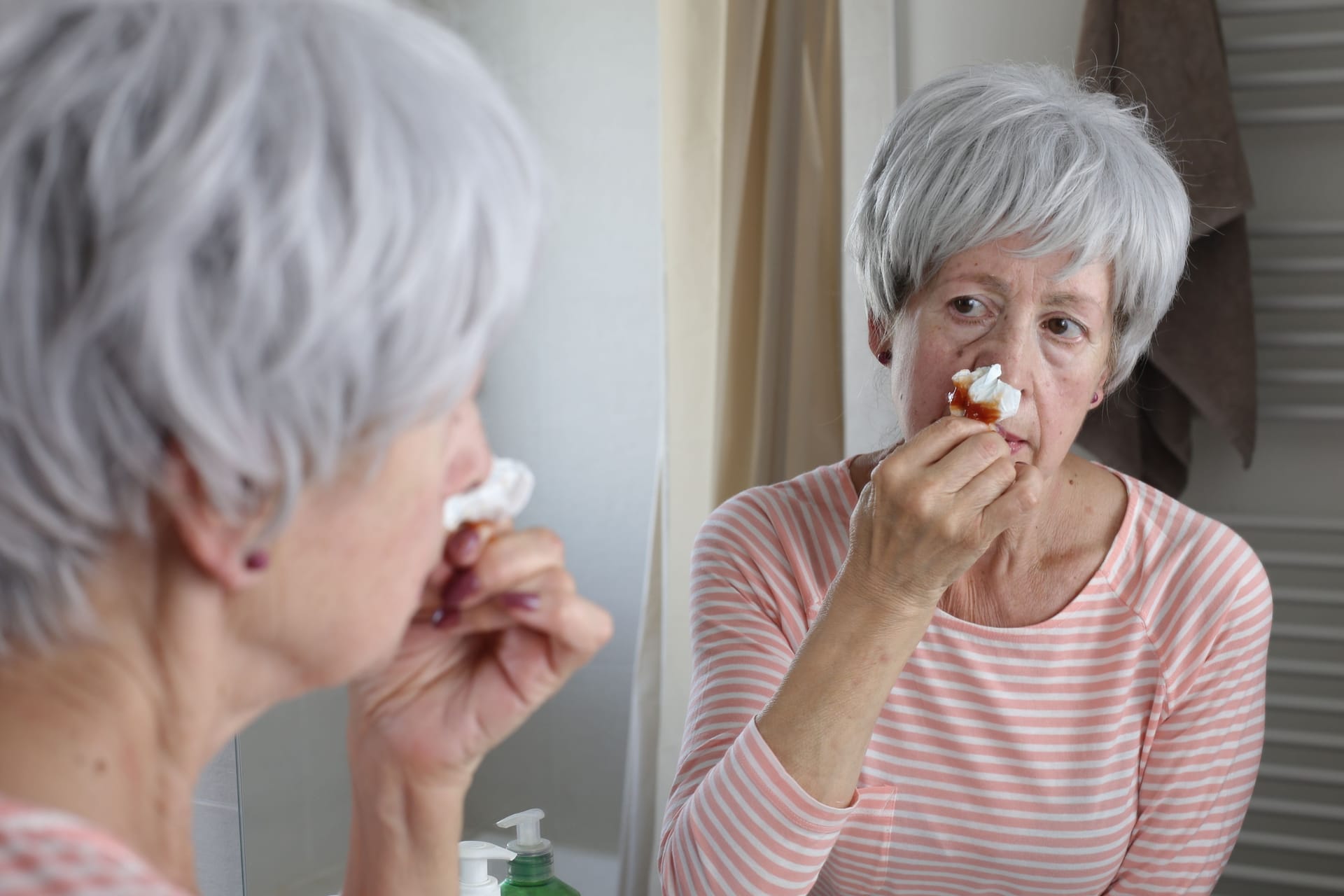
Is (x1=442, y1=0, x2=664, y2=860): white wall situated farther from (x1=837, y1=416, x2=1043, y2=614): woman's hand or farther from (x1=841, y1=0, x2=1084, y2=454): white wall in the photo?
(x1=837, y1=416, x2=1043, y2=614): woman's hand

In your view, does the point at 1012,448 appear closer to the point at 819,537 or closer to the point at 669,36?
the point at 819,537

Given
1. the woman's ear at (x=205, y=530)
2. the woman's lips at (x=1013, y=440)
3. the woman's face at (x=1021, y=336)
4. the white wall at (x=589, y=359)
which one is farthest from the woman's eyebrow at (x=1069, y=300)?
the white wall at (x=589, y=359)

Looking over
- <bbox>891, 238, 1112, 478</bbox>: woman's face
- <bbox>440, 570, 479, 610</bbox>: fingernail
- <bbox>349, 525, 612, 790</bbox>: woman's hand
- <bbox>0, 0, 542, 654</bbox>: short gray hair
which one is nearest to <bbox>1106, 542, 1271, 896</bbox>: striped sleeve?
<bbox>891, 238, 1112, 478</bbox>: woman's face

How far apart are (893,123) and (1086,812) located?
2.49 feet

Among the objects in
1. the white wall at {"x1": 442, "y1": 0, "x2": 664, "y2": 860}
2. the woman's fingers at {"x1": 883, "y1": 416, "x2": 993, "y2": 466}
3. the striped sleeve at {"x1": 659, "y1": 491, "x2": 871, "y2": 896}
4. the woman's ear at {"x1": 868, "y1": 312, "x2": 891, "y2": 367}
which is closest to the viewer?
the striped sleeve at {"x1": 659, "y1": 491, "x2": 871, "y2": 896}

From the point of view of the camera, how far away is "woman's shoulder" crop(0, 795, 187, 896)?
0.51 metres

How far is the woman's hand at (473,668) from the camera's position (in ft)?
2.71

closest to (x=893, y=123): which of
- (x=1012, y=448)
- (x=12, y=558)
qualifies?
(x=1012, y=448)

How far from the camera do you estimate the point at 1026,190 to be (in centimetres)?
123

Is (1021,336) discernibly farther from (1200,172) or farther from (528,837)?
(528,837)

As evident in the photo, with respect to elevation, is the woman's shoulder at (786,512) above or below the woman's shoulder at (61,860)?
below

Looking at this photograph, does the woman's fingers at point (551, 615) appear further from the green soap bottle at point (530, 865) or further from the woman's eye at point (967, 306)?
the woman's eye at point (967, 306)

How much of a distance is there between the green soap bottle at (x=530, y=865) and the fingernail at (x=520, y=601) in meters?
0.39

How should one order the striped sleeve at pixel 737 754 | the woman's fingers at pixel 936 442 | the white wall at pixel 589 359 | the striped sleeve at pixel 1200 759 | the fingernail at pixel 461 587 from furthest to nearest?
the white wall at pixel 589 359, the striped sleeve at pixel 1200 759, the woman's fingers at pixel 936 442, the striped sleeve at pixel 737 754, the fingernail at pixel 461 587
